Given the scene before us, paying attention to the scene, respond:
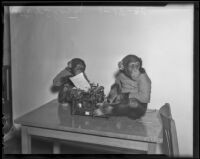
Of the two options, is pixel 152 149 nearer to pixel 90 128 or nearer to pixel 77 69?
pixel 90 128

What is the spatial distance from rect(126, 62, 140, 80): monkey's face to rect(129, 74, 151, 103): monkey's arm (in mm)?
19

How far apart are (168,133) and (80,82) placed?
332 mm

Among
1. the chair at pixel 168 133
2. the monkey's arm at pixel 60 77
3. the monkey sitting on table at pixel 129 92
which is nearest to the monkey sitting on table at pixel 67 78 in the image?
the monkey's arm at pixel 60 77

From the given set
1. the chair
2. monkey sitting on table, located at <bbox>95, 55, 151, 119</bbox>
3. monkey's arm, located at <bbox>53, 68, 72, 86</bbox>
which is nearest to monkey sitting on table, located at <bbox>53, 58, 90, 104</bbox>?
monkey's arm, located at <bbox>53, 68, 72, 86</bbox>

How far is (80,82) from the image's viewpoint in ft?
3.00

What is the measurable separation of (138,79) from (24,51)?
0.39 metres

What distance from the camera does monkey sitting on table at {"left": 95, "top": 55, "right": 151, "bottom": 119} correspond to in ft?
2.90

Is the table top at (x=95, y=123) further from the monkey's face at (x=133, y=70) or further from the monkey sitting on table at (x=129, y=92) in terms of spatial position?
the monkey's face at (x=133, y=70)

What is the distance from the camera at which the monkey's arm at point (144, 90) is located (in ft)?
2.90

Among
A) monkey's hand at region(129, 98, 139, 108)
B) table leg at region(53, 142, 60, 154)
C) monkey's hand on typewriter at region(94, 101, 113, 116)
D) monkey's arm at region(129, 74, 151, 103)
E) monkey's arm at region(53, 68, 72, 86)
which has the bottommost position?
table leg at region(53, 142, 60, 154)

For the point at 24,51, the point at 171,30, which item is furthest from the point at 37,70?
the point at 171,30

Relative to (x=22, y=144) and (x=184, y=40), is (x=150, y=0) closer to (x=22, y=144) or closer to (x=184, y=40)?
(x=184, y=40)

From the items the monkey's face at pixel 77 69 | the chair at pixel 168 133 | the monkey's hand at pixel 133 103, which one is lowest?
the chair at pixel 168 133

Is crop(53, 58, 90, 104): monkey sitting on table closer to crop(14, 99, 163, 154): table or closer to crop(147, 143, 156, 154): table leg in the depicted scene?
crop(14, 99, 163, 154): table
